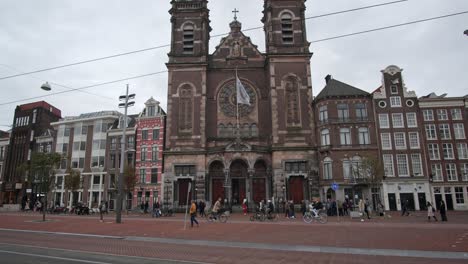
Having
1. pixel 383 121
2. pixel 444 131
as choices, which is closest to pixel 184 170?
pixel 383 121

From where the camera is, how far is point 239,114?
43.9 metres

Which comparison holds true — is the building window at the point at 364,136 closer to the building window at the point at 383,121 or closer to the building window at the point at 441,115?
the building window at the point at 383,121

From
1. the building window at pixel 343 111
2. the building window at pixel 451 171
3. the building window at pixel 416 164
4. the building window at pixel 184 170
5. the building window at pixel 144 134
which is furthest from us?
the building window at pixel 144 134

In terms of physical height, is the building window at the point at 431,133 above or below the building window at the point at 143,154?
above

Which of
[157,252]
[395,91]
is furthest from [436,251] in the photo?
[395,91]

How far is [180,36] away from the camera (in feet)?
149

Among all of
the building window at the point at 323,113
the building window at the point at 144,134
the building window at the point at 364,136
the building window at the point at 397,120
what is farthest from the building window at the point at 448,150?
the building window at the point at 144,134

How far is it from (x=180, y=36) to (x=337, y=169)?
27.3 metres

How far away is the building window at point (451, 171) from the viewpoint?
41.2m

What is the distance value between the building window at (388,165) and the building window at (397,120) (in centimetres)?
413

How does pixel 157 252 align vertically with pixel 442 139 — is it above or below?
below

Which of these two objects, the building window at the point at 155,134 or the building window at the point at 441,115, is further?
the building window at the point at 155,134

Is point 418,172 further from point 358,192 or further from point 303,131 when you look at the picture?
point 303,131

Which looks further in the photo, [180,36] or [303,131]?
[180,36]
